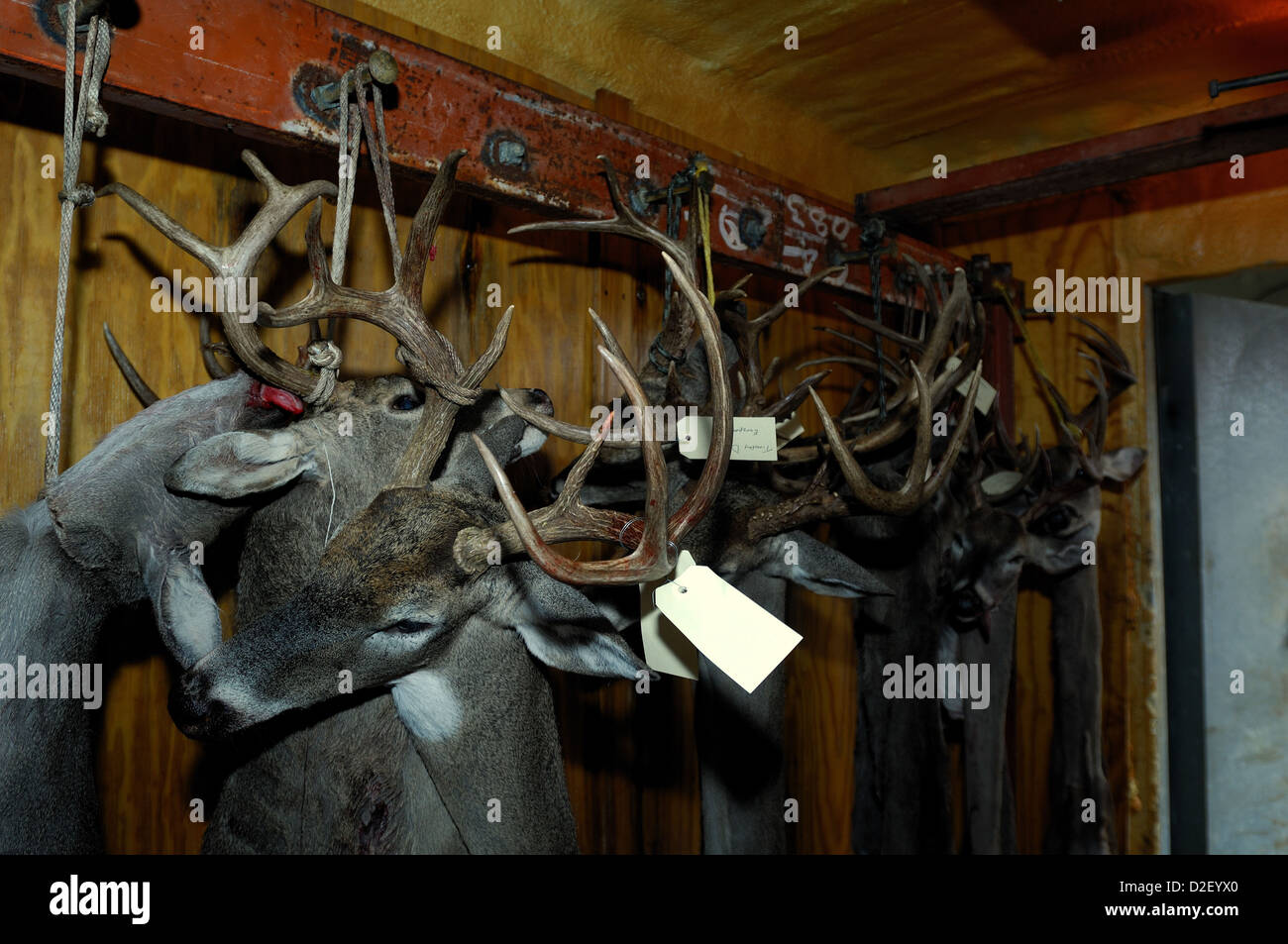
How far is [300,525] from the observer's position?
1.87 meters

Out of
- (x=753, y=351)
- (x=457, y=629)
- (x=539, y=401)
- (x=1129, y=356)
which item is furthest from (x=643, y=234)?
(x=1129, y=356)

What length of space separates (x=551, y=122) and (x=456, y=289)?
0.57 meters

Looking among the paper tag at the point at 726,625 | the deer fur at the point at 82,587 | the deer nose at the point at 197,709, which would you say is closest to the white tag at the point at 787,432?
the paper tag at the point at 726,625

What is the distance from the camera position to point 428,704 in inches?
73.2

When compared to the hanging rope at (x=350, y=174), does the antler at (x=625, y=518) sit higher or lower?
lower

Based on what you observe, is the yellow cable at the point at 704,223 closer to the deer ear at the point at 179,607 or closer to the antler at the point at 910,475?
the antler at the point at 910,475

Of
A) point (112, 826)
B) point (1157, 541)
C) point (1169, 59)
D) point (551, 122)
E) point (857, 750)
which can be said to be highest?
point (1169, 59)

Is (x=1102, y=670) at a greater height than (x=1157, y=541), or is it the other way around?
(x=1157, y=541)

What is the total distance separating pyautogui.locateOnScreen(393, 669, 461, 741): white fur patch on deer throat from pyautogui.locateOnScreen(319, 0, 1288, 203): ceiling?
5.22 feet

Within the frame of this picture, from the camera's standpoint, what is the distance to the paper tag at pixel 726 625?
1.54 meters

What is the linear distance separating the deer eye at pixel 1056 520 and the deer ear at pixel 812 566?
1628mm

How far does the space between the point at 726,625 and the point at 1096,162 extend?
8.00 feet
